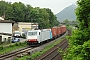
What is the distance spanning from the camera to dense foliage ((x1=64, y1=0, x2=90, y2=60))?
31.4 ft

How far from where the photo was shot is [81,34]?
1016 cm

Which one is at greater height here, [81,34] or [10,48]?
[81,34]

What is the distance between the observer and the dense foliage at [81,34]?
31.4ft

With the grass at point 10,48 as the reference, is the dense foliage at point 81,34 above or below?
above

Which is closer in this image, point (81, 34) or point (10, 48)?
point (81, 34)

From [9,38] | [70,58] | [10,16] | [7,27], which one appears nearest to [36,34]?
[9,38]

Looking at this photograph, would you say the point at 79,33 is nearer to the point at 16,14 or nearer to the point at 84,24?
the point at 84,24

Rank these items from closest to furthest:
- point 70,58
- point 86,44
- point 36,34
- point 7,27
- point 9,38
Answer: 1. point 86,44
2. point 70,58
3. point 36,34
4. point 9,38
5. point 7,27

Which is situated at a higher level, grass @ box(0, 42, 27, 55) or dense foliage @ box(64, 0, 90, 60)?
dense foliage @ box(64, 0, 90, 60)

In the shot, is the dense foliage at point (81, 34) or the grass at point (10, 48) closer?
the dense foliage at point (81, 34)

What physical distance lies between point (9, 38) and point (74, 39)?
40072 millimetres

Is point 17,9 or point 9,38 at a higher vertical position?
point 17,9

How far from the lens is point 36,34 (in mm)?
39406

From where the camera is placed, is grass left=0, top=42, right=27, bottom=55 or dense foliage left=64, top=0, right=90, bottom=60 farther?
grass left=0, top=42, right=27, bottom=55
